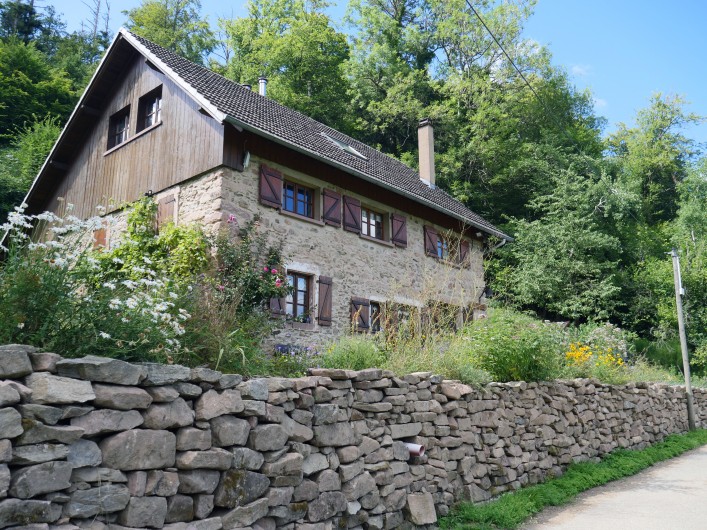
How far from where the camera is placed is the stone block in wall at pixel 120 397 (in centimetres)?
345

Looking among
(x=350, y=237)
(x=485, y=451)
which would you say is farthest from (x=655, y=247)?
(x=485, y=451)

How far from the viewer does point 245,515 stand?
4062 mm

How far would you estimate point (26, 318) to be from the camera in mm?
3646

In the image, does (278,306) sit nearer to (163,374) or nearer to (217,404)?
(217,404)

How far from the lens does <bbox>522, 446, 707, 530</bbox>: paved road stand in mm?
6129

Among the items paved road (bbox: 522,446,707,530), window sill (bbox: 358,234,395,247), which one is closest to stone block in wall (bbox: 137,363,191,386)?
paved road (bbox: 522,446,707,530)

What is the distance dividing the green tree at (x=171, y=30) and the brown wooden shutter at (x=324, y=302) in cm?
2352

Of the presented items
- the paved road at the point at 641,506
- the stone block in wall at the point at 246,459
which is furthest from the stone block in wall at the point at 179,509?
the paved road at the point at 641,506

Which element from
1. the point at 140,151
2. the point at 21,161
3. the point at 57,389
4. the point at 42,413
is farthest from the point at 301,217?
the point at 21,161

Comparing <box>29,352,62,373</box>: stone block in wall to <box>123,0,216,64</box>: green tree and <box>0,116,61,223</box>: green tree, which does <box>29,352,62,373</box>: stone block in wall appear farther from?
<box>123,0,216,64</box>: green tree

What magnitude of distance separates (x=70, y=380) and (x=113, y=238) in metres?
9.49

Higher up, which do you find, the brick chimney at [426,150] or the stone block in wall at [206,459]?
the brick chimney at [426,150]

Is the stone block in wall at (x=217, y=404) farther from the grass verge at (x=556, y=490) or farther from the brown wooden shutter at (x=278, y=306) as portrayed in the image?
the brown wooden shutter at (x=278, y=306)

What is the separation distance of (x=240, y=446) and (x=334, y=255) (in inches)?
320
